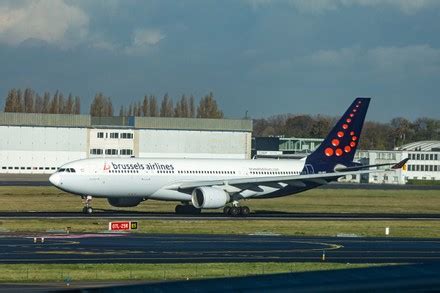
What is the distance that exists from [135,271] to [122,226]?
64.3 feet

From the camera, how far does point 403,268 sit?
56.6ft

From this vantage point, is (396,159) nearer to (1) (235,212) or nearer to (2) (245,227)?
(1) (235,212)

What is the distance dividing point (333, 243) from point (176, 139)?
94788 millimetres

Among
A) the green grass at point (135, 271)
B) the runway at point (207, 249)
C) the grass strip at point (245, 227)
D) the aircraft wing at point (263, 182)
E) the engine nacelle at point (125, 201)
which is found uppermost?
the aircraft wing at point (263, 182)

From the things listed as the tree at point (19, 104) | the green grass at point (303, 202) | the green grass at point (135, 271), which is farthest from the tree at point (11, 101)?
the green grass at point (135, 271)

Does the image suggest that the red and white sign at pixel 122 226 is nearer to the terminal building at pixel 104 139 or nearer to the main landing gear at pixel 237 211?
the main landing gear at pixel 237 211

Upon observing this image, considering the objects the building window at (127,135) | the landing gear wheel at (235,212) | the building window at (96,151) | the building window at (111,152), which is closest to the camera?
the landing gear wheel at (235,212)

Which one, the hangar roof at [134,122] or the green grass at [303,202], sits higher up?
the hangar roof at [134,122]

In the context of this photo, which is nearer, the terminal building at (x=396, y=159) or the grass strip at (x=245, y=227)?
the grass strip at (x=245, y=227)

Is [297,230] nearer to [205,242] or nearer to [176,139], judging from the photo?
[205,242]

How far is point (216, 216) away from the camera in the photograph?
234ft

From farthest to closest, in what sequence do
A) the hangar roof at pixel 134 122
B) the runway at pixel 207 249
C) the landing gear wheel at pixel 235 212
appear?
the hangar roof at pixel 134 122
the landing gear wheel at pixel 235 212
the runway at pixel 207 249

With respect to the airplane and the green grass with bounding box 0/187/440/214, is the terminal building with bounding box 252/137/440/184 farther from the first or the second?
the airplane

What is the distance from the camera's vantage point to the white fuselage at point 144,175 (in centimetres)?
7112
